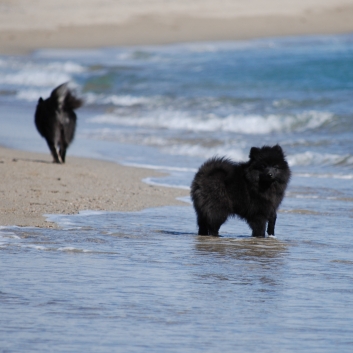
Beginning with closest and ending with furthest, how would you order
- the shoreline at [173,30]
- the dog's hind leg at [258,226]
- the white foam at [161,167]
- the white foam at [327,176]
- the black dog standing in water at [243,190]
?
the black dog standing in water at [243,190]
the dog's hind leg at [258,226]
the white foam at [327,176]
the white foam at [161,167]
the shoreline at [173,30]

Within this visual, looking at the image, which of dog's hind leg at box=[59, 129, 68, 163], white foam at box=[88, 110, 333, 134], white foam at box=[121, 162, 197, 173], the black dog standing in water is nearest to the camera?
the black dog standing in water

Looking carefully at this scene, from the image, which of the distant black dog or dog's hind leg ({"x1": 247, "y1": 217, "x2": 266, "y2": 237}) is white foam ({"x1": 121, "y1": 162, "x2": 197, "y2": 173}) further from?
dog's hind leg ({"x1": 247, "y1": 217, "x2": 266, "y2": 237})

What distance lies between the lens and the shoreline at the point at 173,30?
44.9m

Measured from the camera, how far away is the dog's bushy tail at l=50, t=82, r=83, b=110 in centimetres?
1302

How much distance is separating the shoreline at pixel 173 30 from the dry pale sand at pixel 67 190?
3315 cm

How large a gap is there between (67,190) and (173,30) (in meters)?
37.9

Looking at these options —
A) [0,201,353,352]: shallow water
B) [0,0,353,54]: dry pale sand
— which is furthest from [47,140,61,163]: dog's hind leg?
[0,0,353,54]: dry pale sand

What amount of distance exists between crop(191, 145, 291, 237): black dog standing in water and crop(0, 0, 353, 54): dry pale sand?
36.9 meters

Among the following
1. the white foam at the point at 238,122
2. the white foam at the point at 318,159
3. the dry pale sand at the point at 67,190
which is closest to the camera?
the dry pale sand at the point at 67,190

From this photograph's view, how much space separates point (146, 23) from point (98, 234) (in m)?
42.3

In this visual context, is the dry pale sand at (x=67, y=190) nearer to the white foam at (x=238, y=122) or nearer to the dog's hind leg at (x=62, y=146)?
the dog's hind leg at (x=62, y=146)

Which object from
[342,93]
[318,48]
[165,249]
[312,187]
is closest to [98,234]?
[165,249]

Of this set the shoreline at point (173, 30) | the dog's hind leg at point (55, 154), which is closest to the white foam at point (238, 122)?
the dog's hind leg at point (55, 154)

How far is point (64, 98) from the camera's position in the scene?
516 inches
